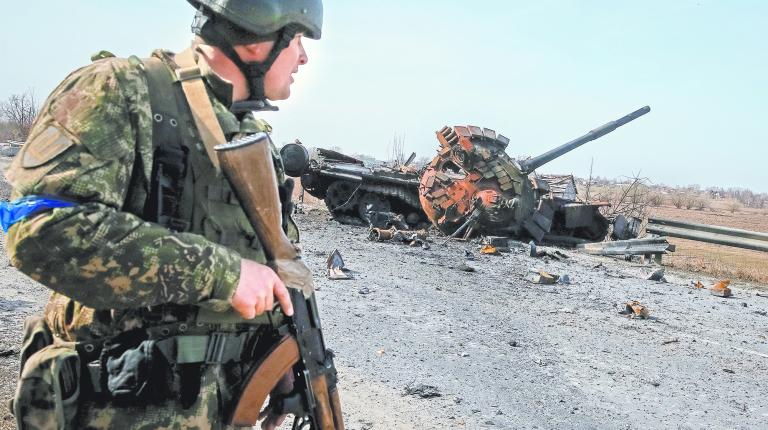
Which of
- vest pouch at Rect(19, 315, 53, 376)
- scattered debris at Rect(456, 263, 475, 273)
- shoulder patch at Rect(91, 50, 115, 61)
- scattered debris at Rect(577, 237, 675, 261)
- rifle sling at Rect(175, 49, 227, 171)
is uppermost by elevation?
shoulder patch at Rect(91, 50, 115, 61)

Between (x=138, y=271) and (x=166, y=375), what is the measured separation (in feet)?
1.14

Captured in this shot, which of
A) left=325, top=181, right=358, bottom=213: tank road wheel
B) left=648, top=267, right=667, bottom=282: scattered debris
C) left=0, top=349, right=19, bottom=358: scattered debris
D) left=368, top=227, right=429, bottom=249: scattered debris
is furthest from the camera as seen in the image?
A: left=325, top=181, right=358, bottom=213: tank road wheel

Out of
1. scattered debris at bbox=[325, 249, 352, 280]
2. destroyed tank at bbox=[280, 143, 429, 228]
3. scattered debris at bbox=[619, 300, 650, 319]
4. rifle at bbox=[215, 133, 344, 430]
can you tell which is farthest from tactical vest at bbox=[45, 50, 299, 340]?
destroyed tank at bbox=[280, 143, 429, 228]

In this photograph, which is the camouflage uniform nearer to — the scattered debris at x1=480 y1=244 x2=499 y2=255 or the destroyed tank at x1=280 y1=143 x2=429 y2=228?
the scattered debris at x1=480 y1=244 x2=499 y2=255

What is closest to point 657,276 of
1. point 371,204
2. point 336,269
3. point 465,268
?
point 465,268

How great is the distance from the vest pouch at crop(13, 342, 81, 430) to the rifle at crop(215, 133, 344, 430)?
16.0 inches

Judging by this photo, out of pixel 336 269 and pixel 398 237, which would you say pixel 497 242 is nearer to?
pixel 398 237

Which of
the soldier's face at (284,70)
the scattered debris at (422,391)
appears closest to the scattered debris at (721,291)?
the scattered debris at (422,391)

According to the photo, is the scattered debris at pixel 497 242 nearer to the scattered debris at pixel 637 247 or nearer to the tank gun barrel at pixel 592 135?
the scattered debris at pixel 637 247

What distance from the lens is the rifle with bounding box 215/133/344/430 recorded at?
1538 millimetres

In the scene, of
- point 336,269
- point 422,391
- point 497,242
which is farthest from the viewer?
point 497,242

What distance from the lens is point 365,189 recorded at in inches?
629

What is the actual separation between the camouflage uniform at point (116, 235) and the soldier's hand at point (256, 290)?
0.02 m

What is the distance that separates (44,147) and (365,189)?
48.0 ft
